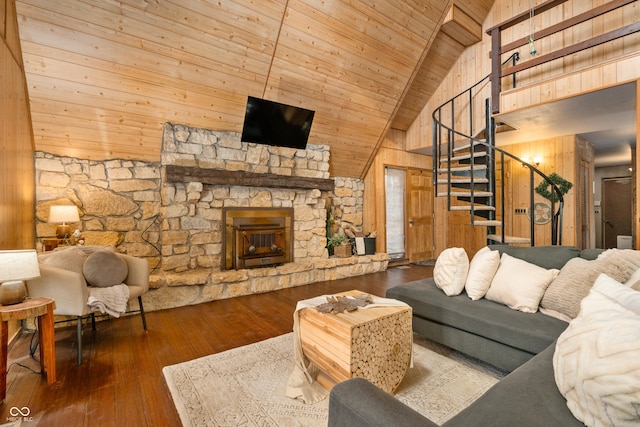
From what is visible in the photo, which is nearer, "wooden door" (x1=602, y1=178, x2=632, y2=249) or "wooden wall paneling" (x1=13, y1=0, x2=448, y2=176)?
"wooden wall paneling" (x1=13, y1=0, x2=448, y2=176)

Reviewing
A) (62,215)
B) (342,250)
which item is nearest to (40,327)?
(62,215)

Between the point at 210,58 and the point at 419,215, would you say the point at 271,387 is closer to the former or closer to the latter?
the point at 210,58

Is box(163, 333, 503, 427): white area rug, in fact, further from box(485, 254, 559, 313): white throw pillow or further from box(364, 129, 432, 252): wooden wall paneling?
box(364, 129, 432, 252): wooden wall paneling

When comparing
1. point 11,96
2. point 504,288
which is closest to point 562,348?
point 504,288

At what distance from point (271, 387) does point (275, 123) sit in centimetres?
345

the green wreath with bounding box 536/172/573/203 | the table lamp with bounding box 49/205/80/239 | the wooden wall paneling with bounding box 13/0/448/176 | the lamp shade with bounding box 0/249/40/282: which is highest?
the wooden wall paneling with bounding box 13/0/448/176

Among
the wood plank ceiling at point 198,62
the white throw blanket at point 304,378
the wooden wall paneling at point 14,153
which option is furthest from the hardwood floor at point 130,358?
the wood plank ceiling at point 198,62

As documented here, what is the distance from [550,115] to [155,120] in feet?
17.6

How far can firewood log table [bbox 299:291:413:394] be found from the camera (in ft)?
5.55

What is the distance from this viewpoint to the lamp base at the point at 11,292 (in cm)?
196

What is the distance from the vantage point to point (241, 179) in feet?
14.1

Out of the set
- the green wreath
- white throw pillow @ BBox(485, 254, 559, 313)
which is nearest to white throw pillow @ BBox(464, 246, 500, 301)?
white throw pillow @ BBox(485, 254, 559, 313)

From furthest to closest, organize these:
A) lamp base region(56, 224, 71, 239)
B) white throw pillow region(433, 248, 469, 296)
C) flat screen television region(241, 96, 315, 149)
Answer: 1. flat screen television region(241, 96, 315, 149)
2. lamp base region(56, 224, 71, 239)
3. white throw pillow region(433, 248, 469, 296)

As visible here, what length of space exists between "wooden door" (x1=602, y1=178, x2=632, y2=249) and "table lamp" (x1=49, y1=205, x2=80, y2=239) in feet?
35.5
